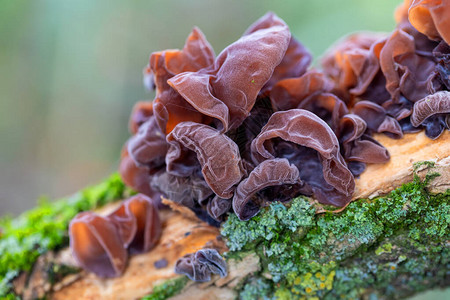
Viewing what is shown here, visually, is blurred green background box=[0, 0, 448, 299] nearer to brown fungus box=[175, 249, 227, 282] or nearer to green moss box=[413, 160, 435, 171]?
green moss box=[413, 160, 435, 171]

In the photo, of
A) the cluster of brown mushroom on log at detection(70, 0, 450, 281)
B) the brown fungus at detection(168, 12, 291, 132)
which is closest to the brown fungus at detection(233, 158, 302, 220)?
the cluster of brown mushroom on log at detection(70, 0, 450, 281)

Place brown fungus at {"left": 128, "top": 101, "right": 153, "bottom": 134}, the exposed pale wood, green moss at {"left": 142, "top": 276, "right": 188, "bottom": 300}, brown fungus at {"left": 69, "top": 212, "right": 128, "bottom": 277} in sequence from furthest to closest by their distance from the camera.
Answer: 1. brown fungus at {"left": 128, "top": 101, "right": 153, "bottom": 134}
2. brown fungus at {"left": 69, "top": 212, "right": 128, "bottom": 277}
3. green moss at {"left": 142, "top": 276, "right": 188, "bottom": 300}
4. the exposed pale wood

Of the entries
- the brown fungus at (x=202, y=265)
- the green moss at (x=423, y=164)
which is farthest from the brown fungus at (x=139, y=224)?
the green moss at (x=423, y=164)

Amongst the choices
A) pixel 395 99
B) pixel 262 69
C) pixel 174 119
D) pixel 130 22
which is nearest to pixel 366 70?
pixel 395 99

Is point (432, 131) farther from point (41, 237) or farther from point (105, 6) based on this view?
point (105, 6)

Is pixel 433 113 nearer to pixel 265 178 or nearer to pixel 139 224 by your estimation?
pixel 265 178

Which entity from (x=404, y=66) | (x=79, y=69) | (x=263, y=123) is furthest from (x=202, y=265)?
(x=79, y=69)
